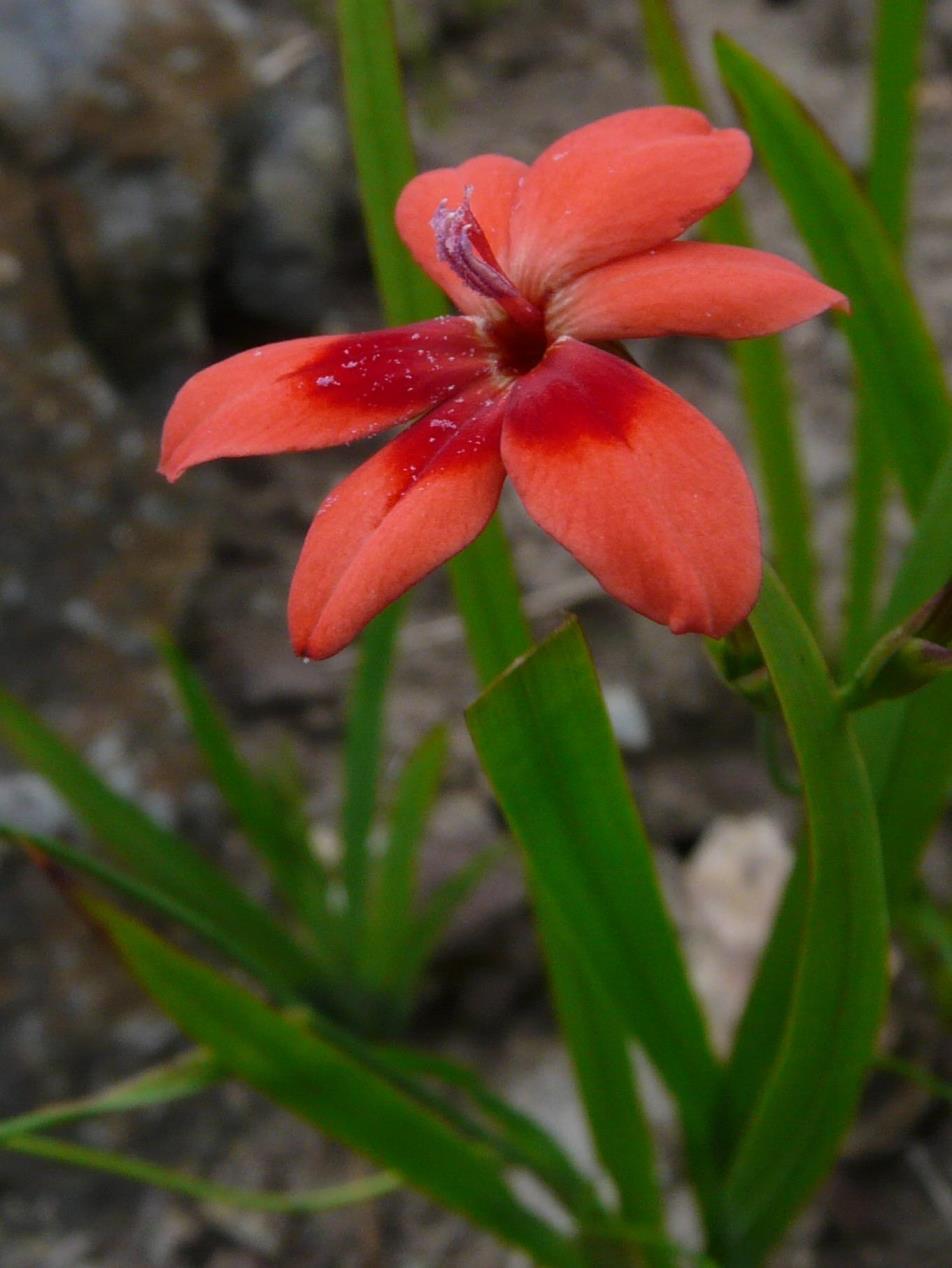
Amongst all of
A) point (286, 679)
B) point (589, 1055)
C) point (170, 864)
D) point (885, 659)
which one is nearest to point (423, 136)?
point (286, 679)

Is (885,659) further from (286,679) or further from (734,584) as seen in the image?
(286,679)

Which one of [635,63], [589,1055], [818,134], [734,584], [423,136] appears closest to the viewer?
[734,584]

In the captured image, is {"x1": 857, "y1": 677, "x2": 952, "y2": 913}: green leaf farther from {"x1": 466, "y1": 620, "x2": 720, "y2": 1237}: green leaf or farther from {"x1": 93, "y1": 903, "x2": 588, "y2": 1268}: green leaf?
{"x1": 93, "y1": 903, "x2": 588, "y2": 1268}: green leaf

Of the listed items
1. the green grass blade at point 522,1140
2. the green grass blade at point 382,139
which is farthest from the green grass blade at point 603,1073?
the green grass blade at point 382,139

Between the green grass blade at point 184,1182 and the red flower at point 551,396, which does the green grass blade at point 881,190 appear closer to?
the red flower at point 551,396

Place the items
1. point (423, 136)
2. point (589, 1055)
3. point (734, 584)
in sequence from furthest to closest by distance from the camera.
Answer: point (423, 136), point (589, 1055), point (734, 584)

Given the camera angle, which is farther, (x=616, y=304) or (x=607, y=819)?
(x=607, y=819)

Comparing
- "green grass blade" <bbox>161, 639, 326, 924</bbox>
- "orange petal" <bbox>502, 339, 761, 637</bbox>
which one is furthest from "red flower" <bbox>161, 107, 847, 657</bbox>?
"green grass blade" <bbox>161, 639, 326, 924</bbox>
